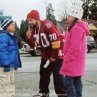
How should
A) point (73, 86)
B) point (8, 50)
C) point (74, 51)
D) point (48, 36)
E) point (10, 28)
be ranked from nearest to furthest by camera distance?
1. point (74, 51)
2. point (73, 86)
3. point (8, 50)
4. point (10, 28)
5. point (48, 36)

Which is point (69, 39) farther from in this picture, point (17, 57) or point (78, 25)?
point (17, 57)

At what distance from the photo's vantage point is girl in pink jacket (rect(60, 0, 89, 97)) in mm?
6926

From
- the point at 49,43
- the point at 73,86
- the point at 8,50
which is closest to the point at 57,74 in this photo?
the point at 49,43

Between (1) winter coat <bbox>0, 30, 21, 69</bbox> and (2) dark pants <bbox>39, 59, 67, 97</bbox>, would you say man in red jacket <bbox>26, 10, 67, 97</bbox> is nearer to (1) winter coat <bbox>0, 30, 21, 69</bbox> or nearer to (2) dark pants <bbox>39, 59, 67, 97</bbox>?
(2) dark pants <bbox>39, 59, 67, 97</bbox>

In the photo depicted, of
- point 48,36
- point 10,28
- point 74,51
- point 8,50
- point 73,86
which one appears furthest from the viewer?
point 48,36

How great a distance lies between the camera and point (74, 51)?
690cm

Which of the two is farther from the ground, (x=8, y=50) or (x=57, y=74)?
(x=8, y=50)

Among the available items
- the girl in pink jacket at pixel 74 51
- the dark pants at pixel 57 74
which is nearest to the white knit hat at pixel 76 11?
the girl in pink jacket at pixel 74 51

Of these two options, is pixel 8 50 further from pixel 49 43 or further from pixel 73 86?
pixel 73 86

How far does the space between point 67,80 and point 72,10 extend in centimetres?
115

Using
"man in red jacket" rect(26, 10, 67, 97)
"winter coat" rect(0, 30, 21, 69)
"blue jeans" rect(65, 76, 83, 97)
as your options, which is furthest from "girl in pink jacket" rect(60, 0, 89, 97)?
"man in red jacket" rect(26, 10, 67, 97)

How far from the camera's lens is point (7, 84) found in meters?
7.65

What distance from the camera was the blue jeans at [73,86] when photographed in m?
7.14

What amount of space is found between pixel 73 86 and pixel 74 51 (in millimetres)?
650
